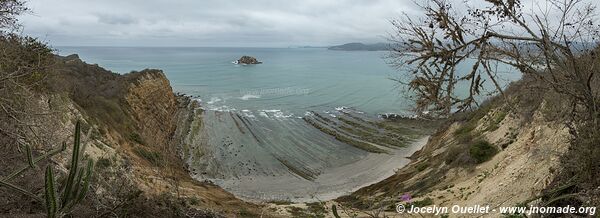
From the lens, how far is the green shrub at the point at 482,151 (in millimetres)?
19562

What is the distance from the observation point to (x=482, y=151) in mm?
19922

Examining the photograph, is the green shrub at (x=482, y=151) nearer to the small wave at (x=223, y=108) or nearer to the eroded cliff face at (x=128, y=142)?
the eroded cliff face at (x=128, y=142)

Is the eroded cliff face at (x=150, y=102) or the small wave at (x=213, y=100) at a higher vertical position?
the eroded cliff face at (x=150, y=102)

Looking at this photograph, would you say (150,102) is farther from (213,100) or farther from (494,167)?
(494,167)

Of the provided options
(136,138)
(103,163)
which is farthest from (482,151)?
(136,138)

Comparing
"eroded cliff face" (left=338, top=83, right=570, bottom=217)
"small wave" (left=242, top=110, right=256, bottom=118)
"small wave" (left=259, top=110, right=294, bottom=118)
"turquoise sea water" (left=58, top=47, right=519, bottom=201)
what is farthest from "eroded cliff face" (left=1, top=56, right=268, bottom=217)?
"small wave" (left=259, top=110, right=294, bottom=118)

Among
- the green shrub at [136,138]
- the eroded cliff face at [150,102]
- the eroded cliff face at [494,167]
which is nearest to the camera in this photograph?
the eroded cliff face at [494,167]

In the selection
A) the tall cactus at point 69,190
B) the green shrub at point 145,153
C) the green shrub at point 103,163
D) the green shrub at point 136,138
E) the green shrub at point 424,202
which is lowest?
the green shrub at point 145,153

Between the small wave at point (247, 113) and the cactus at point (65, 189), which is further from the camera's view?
the small wave at point (247, 113)

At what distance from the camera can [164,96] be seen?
54.5 m

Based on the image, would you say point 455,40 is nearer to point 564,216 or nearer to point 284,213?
point 564,216

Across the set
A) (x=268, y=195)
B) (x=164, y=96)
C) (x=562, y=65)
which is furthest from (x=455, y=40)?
(x=164, y=96)

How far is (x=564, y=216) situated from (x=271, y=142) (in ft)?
113

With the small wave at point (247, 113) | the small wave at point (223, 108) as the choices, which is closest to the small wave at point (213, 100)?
the small wave at point (223, 108)
